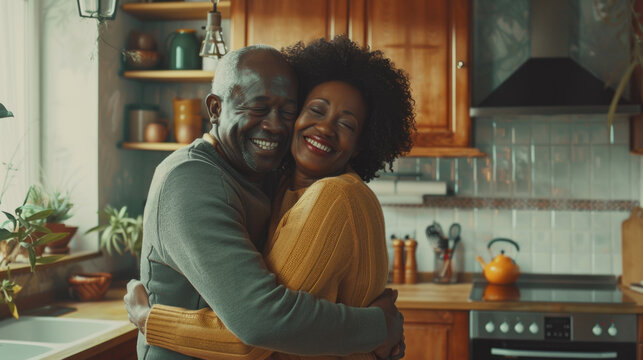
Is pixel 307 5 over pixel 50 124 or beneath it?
over

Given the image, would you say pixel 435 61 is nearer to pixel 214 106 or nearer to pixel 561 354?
pixel 561 354

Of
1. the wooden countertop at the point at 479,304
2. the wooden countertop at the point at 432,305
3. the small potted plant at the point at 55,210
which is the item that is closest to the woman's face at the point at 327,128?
the wooden countertop at the point at 432,305

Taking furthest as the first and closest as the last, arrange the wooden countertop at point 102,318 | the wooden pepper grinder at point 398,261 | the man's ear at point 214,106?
the wooden pepper grinder at point 398,261 → the wooden countertop at point 102,318 → the man's ear at point 214,106

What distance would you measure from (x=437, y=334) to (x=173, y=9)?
7.02 ft

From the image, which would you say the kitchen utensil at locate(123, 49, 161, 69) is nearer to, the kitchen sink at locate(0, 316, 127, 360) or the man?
the kitchen sink at locate(0, 316, 127, 360)

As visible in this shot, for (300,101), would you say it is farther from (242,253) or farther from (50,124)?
(50,124)

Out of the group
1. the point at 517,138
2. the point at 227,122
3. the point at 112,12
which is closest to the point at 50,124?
the point at 112,12

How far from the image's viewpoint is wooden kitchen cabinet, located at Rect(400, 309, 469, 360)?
301 centimetres

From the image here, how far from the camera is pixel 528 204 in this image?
3.62m

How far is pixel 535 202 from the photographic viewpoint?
142 inches

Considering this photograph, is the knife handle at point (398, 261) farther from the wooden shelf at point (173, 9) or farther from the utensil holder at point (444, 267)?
the wooden shelf at point (173, 9)

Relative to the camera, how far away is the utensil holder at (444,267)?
138 inches

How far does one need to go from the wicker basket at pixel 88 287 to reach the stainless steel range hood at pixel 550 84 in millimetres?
1922

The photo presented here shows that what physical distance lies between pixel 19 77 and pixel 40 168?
44 centimetres
